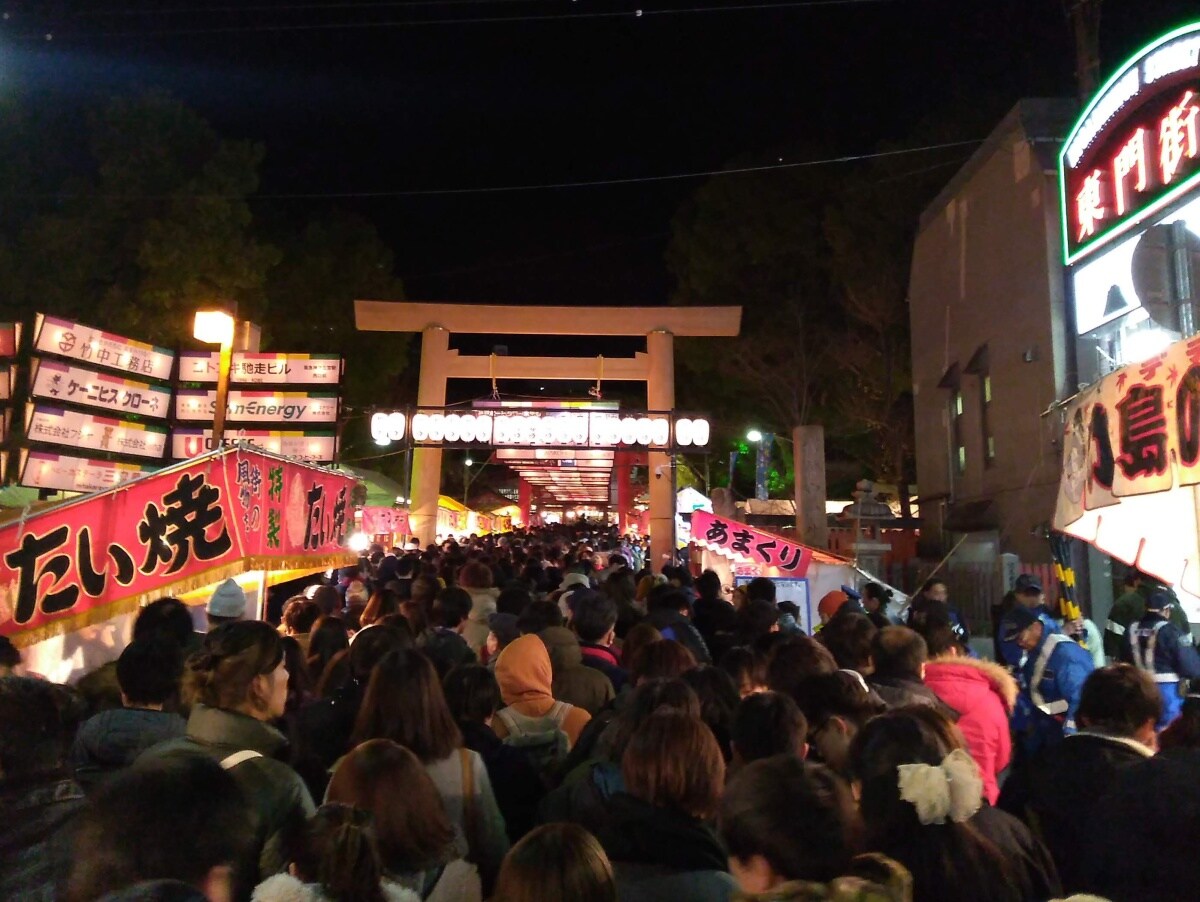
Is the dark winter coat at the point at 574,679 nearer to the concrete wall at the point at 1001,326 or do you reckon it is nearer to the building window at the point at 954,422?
the concrete wall at the point at 1001,326

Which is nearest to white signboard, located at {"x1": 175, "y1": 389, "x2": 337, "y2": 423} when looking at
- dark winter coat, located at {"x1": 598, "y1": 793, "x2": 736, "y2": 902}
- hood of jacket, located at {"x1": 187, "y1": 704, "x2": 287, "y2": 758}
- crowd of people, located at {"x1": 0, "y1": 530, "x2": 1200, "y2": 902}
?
crowd of people, located at {"x1": 0, "y1": 530, "x2": 1200, "y2": 902}

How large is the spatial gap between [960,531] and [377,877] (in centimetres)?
1703

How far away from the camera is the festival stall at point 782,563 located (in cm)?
1020

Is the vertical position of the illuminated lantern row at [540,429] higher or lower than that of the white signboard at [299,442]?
higher

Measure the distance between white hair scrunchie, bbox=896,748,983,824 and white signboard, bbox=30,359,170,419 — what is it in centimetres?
1015

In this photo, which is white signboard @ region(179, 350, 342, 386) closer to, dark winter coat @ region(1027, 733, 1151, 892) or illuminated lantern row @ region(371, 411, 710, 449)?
illuminated lantern row @ region(371, 411, 710, 449)

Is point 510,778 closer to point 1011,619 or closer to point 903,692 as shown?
point 903,692

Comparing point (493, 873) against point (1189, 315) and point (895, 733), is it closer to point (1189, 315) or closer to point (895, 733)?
point (895, 733)

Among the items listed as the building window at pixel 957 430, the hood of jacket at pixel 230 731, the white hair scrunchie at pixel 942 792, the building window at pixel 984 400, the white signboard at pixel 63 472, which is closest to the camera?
the white hair scrunchie at pixel 942 792

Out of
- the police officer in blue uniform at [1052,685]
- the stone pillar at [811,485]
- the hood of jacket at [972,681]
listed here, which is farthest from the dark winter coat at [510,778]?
the stone pillar at [811,485]

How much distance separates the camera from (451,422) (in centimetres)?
1570

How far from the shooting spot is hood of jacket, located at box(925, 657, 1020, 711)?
14.3 feet

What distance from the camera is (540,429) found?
51.2 ft

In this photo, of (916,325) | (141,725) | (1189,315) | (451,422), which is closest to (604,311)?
(451,422)
